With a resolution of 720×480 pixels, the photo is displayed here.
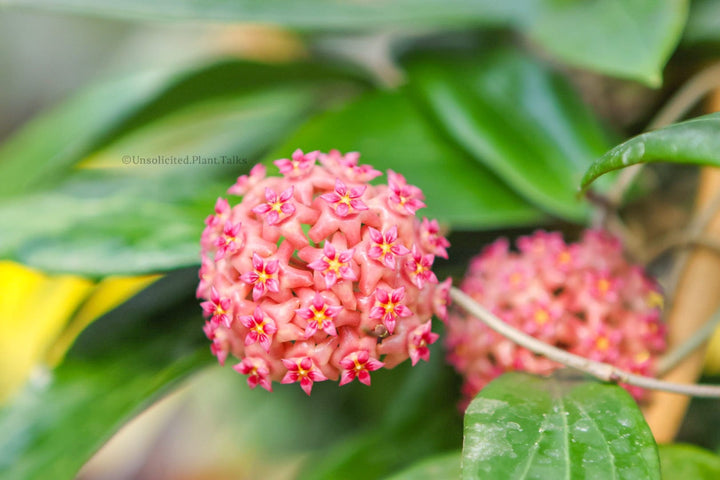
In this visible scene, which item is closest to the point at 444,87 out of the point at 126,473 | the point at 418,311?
the point at 418,311

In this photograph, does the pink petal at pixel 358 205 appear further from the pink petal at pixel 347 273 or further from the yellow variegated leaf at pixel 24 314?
the yellow variegated leaf at pixel 24 314

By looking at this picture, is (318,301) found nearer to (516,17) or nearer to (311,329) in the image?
(311,329)

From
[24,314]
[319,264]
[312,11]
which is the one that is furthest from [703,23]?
[24,314]

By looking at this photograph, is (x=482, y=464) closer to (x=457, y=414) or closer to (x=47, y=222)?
(x=457, y=414)

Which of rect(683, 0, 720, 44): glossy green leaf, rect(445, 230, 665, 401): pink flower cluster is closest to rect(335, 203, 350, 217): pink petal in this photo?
rect(445, 230, 665, 401): pink flower cluster

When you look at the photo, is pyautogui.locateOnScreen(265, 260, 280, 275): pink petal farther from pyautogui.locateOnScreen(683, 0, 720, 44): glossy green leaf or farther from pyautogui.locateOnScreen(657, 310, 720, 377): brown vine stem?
pyautogui.locateOnScreen(683, 0, 720, 44): glossy green leaf

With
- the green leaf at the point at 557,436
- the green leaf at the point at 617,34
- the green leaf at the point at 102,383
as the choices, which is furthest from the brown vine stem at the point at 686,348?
the green leaf at the point at 102,383

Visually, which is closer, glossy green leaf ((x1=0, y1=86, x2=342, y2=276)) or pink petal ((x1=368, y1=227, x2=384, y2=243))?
pink petal ((x1=368, y1=227, x2=384, y2=243))

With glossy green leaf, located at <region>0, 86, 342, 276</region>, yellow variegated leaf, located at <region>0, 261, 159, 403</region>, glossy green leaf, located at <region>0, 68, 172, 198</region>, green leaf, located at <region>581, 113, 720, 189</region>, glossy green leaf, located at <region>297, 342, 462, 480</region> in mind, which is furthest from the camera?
yellow variegated leaf, located at <region>0, 261, 159, 403</region>
